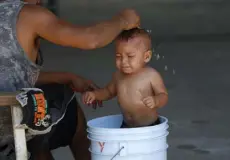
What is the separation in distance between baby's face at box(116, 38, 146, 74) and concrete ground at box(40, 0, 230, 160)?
1610 mm

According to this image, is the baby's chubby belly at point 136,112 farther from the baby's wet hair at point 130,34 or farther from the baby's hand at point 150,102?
the baby's wet hair at point 130,34

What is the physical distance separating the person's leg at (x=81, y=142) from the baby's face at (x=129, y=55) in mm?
511

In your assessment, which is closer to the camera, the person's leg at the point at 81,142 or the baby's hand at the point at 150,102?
the baby's hand at the point at 150,102

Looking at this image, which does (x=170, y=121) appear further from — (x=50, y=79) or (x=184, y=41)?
(x=184, y=41)

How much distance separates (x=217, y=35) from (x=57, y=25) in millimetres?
8410

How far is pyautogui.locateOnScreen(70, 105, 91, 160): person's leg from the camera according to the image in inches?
117

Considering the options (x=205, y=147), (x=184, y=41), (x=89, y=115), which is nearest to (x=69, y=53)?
(x=184, y=41)

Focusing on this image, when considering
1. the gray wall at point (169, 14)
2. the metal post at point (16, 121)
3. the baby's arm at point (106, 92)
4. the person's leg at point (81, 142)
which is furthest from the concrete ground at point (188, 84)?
the metal post at point (16, 121)

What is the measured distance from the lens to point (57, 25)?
2.43m

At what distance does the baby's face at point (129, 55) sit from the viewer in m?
2.56

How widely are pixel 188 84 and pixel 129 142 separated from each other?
4115 millimetres

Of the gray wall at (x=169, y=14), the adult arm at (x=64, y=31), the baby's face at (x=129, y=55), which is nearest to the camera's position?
the adult arm at (x=64, y=31)

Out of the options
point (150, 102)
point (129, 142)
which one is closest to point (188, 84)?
point (150, 102)

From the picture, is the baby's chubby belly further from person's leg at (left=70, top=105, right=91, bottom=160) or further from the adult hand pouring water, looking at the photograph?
person's leg at (left=70, top=105, right=91, bottom=160)
